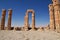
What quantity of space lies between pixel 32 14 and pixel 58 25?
1458 cm

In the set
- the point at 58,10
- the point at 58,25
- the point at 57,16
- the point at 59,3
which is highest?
the point at 59,3

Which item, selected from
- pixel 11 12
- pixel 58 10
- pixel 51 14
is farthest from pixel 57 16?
pixel 11 12

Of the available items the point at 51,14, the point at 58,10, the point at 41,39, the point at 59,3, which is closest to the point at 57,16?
the point at 58,10

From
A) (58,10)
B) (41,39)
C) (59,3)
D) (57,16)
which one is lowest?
(41,39)

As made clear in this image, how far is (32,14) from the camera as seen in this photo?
27.0 meters

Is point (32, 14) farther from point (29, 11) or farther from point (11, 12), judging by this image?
point (11, 12)

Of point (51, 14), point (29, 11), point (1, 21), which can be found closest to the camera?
point (51, 14)

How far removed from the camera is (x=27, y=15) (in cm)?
2741

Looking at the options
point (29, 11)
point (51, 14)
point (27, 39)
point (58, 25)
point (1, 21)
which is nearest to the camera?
point (27, 39)

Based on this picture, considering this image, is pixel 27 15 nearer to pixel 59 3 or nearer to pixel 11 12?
pixel 11 12

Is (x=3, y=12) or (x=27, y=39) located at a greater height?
(x=3, y=12)

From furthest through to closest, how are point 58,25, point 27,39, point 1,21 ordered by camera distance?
1. point 1,21
2. point 58,25
3. point 27,39

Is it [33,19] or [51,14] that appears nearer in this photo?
[51,14]

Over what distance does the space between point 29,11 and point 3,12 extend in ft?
23.7
